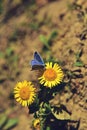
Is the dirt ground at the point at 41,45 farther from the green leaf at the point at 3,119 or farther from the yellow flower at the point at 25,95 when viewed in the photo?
the yellow flower at the point at 25,95

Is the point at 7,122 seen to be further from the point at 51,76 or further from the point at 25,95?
the point at 51,76

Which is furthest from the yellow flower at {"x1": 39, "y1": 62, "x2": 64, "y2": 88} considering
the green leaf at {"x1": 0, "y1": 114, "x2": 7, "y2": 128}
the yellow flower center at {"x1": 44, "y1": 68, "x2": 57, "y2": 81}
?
the green leaf at {"x1": 0, "y1": 114, "x2": 7, "y2": 128}

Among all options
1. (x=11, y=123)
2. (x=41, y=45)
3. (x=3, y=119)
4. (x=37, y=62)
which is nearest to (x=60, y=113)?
(x=37, y=62)

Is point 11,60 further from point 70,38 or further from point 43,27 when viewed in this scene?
point 70,38

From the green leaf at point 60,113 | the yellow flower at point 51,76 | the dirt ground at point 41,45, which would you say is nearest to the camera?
the yellow flower at point 51,76


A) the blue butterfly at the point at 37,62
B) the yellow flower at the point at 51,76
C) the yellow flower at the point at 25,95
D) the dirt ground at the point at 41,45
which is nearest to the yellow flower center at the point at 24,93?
the yellow flower at the point at 25,95

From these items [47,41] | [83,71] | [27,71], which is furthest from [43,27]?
[83,71]

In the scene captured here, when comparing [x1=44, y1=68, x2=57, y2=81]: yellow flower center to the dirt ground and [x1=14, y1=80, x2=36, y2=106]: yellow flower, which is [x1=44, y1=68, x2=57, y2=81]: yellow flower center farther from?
the dirt ground
